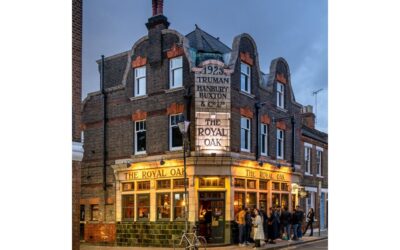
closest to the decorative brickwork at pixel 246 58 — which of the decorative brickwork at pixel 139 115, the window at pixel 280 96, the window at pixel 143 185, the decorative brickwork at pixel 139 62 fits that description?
the window at pixel 280 96

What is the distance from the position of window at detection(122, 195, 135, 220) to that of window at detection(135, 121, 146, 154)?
35cm

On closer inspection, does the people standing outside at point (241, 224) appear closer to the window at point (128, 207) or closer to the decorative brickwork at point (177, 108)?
the window at point (128, 207)

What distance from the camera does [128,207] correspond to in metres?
3.44

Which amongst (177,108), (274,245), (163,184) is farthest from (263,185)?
(177,108)

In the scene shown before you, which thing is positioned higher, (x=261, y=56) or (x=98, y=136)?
(x=261, y=56)

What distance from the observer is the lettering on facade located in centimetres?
336

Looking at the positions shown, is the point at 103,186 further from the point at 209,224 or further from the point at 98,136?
the point at 209,224

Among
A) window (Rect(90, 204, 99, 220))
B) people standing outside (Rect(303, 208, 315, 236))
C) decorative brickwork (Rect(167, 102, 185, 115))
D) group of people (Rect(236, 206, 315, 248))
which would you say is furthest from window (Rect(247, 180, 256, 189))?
window (Rect(90, 204, 99, 220))

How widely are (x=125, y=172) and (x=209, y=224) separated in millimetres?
755

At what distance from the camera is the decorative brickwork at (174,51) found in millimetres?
3369

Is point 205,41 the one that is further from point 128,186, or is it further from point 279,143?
point 128,186
